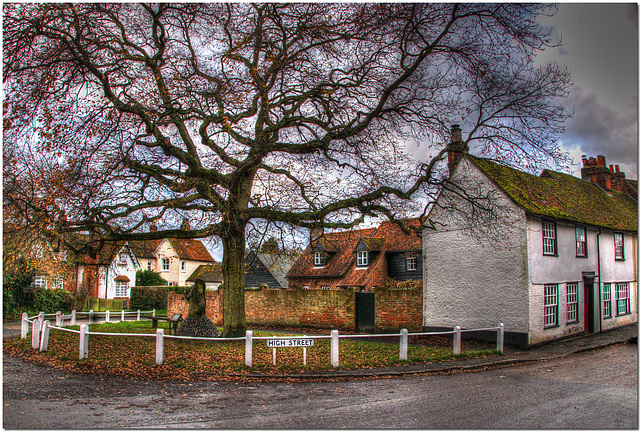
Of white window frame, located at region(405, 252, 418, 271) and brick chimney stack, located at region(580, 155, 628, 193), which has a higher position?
brick chimney stack, located at region(580, 155, 628, 193)

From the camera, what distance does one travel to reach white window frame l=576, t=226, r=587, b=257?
20.8 meters

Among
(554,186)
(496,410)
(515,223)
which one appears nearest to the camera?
(496,410)

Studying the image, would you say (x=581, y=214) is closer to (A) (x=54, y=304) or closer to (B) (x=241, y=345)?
(B) (x=241, y=345)

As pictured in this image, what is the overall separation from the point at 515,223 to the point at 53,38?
16652mm

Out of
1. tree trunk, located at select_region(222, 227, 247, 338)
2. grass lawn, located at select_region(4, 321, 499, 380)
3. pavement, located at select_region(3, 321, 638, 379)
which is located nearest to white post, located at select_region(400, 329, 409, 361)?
grass lawn, located at select_region(4, 321, 499, 380)

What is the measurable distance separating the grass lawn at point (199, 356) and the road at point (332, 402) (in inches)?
37.4

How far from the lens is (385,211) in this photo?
15633 millimetres

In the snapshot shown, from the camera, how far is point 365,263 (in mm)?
34469

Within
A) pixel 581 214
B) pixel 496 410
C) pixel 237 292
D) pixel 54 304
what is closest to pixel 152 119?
pixel 237 292

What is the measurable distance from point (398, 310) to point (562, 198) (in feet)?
31.8

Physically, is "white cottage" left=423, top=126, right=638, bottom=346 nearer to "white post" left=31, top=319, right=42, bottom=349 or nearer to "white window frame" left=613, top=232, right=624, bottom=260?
"white window frame" left=613, top=232, right=624, bottom=260

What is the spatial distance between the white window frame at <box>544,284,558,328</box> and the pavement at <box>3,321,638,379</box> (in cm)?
78

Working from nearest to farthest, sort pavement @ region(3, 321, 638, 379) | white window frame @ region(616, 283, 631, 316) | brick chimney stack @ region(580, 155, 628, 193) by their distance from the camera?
pavement @ region(3, 321, 638, 379)
white window frame @ region(616, 283, 631, 316)
brick chimney stack @ region(580, 155, 628, 193)

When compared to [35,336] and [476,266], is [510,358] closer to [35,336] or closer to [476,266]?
[476,266]
